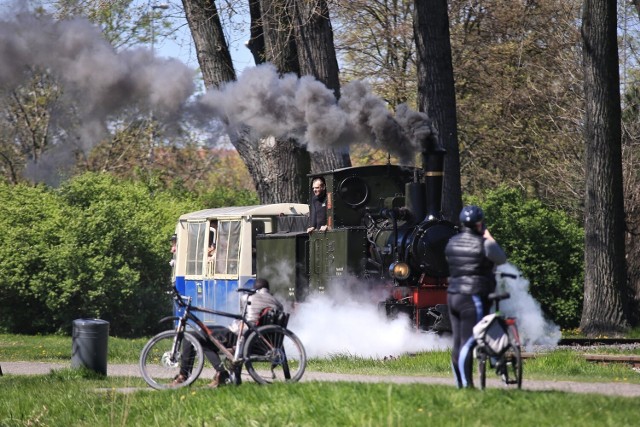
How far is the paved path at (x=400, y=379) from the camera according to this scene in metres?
12.1

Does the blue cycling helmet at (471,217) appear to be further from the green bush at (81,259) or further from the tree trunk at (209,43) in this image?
the green bush at (81,259)

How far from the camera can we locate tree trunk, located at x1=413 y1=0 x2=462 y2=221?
2148cm

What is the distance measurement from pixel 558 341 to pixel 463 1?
1945cm

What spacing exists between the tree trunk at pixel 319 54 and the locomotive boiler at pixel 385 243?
298 cm

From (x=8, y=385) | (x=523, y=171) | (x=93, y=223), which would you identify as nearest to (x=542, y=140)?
(x=523, y=171)

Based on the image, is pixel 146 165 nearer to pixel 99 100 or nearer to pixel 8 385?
pixel 99 100

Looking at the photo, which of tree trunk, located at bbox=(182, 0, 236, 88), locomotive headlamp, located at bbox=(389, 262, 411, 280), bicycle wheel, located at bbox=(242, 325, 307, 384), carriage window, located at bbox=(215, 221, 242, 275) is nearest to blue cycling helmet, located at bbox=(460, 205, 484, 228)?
bicycle wheel, located at bbox=(242, 325, 307, 384)

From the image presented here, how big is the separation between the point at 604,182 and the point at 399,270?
268 inches

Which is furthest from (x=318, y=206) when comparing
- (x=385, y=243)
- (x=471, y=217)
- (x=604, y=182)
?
(x=471, y=217)

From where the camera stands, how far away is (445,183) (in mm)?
21625

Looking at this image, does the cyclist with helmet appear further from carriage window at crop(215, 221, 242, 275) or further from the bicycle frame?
carriage window at crop(215, 221, 242, 275)

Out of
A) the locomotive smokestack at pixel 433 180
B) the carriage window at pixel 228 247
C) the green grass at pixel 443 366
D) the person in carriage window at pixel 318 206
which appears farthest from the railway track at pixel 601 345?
the carriage window at pixel 228 247

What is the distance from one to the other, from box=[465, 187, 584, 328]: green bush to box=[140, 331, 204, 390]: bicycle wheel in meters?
15.0

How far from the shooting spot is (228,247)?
25.0 m
